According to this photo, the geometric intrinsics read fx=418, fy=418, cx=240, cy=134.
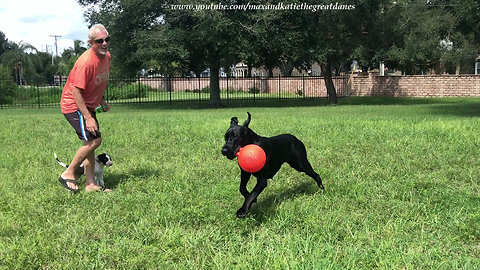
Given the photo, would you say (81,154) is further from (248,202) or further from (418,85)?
(418,85)

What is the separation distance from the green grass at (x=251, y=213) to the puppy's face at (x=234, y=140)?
0.70 m

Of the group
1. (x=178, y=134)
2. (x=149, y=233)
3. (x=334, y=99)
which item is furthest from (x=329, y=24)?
(x=149, y=233)

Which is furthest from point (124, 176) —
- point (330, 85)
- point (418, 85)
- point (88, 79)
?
point (418, 85)

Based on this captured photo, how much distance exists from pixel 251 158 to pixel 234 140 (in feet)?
0.69

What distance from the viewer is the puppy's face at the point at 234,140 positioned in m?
3.49

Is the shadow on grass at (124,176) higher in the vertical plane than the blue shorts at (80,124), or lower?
lower

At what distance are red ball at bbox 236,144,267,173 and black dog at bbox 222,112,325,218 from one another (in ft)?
0.21

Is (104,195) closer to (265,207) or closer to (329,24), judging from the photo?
(265,207)

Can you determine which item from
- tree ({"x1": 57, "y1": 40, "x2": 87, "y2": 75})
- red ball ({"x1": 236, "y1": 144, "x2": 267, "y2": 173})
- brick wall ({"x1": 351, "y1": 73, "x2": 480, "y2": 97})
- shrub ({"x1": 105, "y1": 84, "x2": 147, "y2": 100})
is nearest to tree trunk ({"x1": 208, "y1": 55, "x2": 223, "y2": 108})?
shrub ({"x1": 105, "y1": 84, "x2": 147, "y2": 100})

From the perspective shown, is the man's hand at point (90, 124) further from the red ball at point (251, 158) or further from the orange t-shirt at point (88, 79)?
the red ball at point (251, 158)

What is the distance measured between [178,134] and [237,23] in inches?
460

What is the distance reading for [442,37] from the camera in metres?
31.2

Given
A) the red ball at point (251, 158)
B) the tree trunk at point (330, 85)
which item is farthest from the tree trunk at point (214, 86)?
the red ball at point (251, 158)

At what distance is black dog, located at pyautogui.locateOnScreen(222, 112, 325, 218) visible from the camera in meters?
3.56
